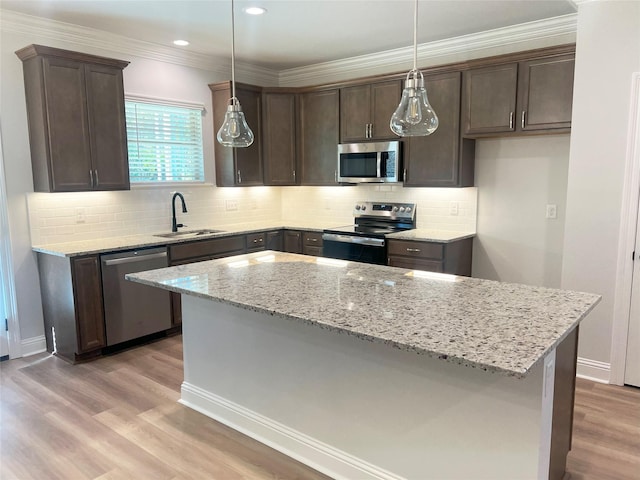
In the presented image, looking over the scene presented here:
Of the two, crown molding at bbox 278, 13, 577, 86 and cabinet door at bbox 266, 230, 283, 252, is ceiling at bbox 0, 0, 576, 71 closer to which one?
crown molding at bbox 278, 13, 577, 86

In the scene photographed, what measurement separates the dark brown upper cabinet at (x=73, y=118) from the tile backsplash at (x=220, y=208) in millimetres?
311

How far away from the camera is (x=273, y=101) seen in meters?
5.09

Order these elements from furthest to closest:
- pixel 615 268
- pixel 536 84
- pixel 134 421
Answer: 1. pixel 536 84
2. pixel 615 268
3. pixel 134 421

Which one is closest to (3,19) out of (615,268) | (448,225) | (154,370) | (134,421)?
(154,370)

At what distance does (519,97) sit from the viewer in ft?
12.2

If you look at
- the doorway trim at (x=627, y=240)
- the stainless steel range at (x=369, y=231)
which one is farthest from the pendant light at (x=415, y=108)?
the stainless steel range at (x=369, y=231)

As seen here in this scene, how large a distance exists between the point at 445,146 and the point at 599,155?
1.29 meters

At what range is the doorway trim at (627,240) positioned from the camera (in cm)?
301

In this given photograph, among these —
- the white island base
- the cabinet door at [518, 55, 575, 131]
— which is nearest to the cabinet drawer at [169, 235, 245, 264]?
the white island base

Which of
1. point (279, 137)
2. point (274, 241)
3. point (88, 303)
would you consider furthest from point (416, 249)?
point (88, 303)

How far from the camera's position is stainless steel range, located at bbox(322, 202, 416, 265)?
14.3ft

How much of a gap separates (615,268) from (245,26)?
333 centimetres

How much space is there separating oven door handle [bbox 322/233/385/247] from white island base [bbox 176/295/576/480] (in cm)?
199

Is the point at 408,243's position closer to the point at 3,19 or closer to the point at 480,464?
the point at 480,464
